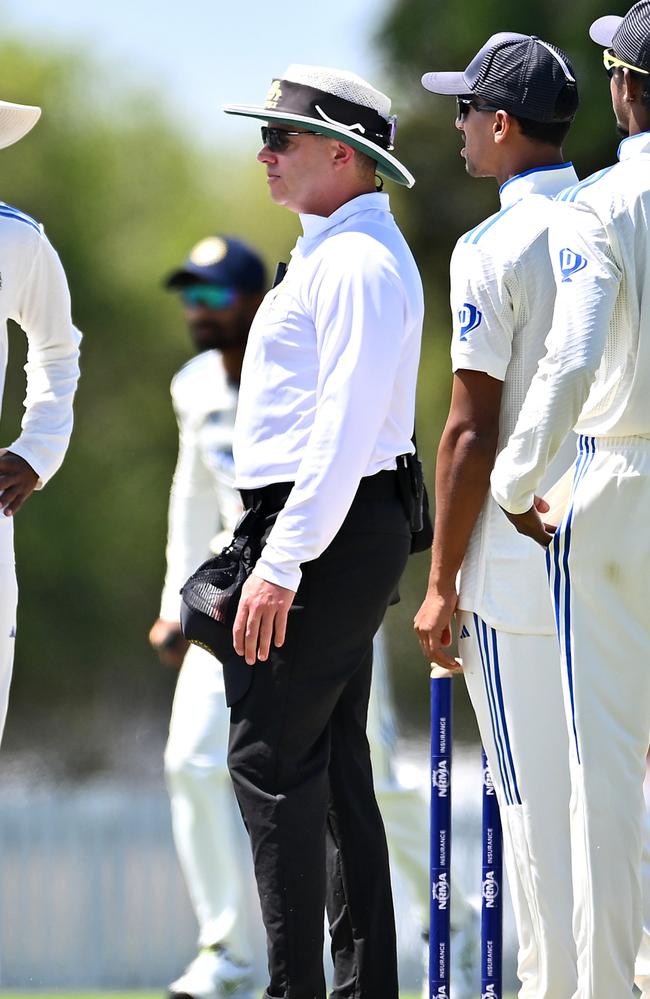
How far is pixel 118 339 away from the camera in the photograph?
1098cm

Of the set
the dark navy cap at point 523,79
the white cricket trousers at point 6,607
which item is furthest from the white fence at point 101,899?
the dark navy cap at point 523,79

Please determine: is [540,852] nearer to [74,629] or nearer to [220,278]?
[220,278]

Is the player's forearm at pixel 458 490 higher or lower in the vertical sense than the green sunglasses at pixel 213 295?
lower

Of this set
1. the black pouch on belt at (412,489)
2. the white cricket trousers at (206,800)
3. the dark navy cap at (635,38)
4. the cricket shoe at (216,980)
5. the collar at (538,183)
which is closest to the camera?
the dark navy cap at (635,38)

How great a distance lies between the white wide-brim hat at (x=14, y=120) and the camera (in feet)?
10.6

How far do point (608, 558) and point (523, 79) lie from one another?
3.08 ft

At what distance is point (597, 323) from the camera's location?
2.56 meters

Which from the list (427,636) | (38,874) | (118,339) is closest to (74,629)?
(118,339)

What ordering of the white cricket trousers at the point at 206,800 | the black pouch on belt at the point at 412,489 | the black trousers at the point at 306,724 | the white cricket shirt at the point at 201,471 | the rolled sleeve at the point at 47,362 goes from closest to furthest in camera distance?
the black trousers at the point at 306,724 < the black pouch on belt at the point at 412,489 < the rolled sleeve at the point at 47,362 < the white cricket trousers at the point at 206,800 < the white cricket shirt at the point at 201,471

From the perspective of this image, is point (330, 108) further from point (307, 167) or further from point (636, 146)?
point (636, 146)

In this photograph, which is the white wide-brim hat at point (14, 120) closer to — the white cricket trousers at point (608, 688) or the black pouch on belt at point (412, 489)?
the black pouch on belt at point (412, 489)

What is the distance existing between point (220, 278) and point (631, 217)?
187 cm

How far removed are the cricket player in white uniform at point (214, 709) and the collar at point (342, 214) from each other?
4.38 feet

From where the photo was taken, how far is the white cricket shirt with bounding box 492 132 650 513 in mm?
2572
